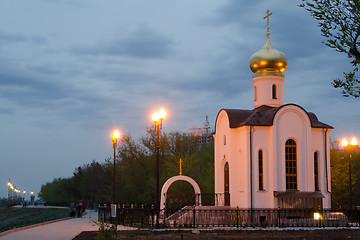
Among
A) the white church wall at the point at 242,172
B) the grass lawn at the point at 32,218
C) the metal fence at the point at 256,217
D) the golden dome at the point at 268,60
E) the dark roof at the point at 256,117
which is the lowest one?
the grass lawn at the point at 32,218

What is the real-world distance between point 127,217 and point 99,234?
10241 millimetres

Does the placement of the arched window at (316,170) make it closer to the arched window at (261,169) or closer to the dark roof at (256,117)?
the dark roof at (256,117)

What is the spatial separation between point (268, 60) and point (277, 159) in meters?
6.31

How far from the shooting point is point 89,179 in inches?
2680

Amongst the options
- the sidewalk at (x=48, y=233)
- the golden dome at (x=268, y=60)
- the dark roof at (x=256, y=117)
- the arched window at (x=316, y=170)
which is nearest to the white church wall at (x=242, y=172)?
the dark roof at (x=256, y=117)

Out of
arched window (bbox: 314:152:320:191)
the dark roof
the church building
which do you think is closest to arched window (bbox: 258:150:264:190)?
the church building

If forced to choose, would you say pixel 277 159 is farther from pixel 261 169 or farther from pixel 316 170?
pixel 316 170

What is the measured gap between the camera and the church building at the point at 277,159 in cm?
2552

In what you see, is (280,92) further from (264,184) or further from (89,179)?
(89,179)

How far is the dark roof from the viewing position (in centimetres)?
2608

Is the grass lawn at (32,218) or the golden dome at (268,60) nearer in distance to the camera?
the golden dome at (268,60)

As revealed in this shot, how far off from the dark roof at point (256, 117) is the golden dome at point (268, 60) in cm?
236

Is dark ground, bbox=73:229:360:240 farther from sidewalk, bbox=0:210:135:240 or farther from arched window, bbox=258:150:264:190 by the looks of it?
arched window, bbox=258:150:264:190

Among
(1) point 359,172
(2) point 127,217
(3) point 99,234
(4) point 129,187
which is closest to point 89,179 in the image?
(4) point 129,187
